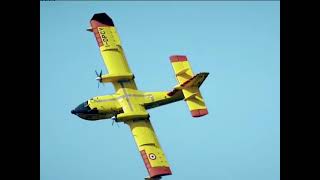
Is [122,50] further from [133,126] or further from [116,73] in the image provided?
[133,126]

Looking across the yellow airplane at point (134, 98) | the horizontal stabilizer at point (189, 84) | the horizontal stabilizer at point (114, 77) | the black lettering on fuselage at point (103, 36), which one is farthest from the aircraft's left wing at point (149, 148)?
the black lettering on fuselage at point (103, 36)

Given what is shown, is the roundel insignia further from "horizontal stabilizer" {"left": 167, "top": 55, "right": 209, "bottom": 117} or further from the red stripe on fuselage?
the red stripe on fuselage

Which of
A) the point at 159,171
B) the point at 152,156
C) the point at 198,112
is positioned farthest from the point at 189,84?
the point at 159,171

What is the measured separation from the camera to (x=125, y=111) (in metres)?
40.8

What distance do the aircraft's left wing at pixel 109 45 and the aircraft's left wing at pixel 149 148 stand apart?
5.36 metres

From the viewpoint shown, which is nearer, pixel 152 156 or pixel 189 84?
pixel 152 156

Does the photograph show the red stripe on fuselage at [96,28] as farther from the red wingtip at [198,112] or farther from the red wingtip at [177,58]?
the red wingtip at [198,112]

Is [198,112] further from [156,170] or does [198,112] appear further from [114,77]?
[114,77]

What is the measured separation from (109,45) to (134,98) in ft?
20.3

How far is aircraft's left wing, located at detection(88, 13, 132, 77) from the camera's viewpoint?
141ft

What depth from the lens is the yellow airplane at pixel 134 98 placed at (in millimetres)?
39562

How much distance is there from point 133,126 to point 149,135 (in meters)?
1.68

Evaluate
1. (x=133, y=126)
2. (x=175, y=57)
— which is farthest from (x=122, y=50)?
(x=133, y=126)

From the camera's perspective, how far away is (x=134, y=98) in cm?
4206
